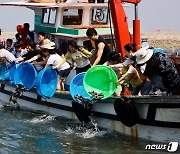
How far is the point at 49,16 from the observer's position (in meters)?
14.2

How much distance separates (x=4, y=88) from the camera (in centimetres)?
1468

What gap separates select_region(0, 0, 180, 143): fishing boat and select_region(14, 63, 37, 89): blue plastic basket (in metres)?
0.36

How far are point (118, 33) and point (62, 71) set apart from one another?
5.26 feet

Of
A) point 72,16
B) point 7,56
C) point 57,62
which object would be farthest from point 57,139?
point 72,16

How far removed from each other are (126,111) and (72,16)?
4.94 metres

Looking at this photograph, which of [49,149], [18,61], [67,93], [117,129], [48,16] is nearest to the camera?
[49,149]

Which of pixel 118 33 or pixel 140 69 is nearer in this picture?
pixel 140 69

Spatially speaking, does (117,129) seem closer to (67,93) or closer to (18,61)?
(67,93)

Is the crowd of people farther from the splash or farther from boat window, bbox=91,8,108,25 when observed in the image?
boat window, bbox=91,8,108,25

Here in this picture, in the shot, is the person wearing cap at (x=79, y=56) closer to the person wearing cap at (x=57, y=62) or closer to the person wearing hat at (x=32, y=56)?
the person wearing cap at (x=57, y=62)

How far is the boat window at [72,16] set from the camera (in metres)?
13.8

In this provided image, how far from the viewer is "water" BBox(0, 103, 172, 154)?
31.7 ft

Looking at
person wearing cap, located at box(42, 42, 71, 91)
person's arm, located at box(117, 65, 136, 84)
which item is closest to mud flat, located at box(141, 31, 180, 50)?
person wearing cap, located at box(42, 42, 71, 91)

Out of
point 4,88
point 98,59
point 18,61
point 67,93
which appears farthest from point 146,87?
point 4,88
